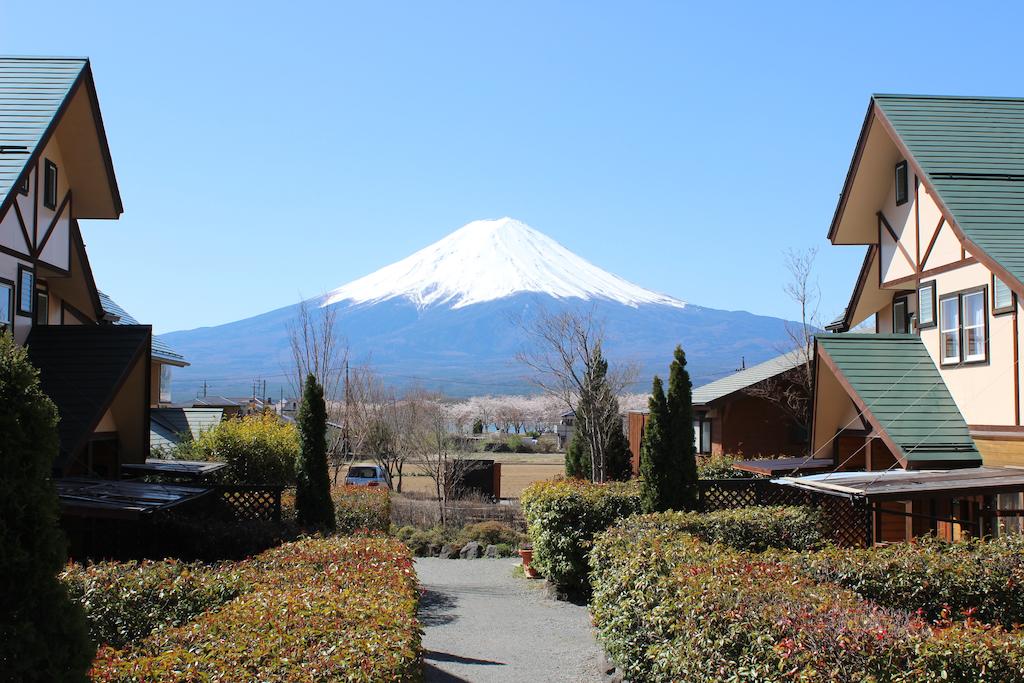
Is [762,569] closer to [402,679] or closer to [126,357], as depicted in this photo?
[402,679]

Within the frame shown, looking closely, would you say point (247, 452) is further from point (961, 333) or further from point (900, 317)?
point (961, 333)

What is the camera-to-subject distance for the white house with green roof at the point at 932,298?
14688 millimetres

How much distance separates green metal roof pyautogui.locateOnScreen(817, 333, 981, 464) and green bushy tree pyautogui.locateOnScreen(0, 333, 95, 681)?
1329cm

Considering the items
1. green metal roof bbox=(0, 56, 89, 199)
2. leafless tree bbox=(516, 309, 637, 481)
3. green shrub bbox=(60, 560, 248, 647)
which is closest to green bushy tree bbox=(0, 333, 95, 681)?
green shrub bbox=(60, 560, 248, 647)

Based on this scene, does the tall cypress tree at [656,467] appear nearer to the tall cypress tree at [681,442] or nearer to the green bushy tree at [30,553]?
the tall cypress tree at [681,442]

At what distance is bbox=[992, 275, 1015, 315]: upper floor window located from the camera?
1423 cm

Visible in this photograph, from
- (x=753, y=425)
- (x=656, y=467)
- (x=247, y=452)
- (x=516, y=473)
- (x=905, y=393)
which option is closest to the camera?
(x=656, y=467)

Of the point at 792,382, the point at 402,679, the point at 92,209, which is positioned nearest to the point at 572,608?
the point at 402,679

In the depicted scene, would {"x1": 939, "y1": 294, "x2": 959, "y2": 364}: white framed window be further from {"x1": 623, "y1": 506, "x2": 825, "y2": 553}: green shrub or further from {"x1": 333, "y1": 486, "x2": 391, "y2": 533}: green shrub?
{"x1": 333, "y1": 486, "x2": 391, "y2": 533}: green shrub

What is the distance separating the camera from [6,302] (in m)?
15.3

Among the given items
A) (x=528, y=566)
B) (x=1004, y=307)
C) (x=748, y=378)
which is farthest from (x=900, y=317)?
(x=748, y=378)

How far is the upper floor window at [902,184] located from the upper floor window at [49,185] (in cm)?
1580

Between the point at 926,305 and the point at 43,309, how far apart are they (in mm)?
16387

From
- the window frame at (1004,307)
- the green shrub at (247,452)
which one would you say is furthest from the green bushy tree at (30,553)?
the green shrub at (247,452)
